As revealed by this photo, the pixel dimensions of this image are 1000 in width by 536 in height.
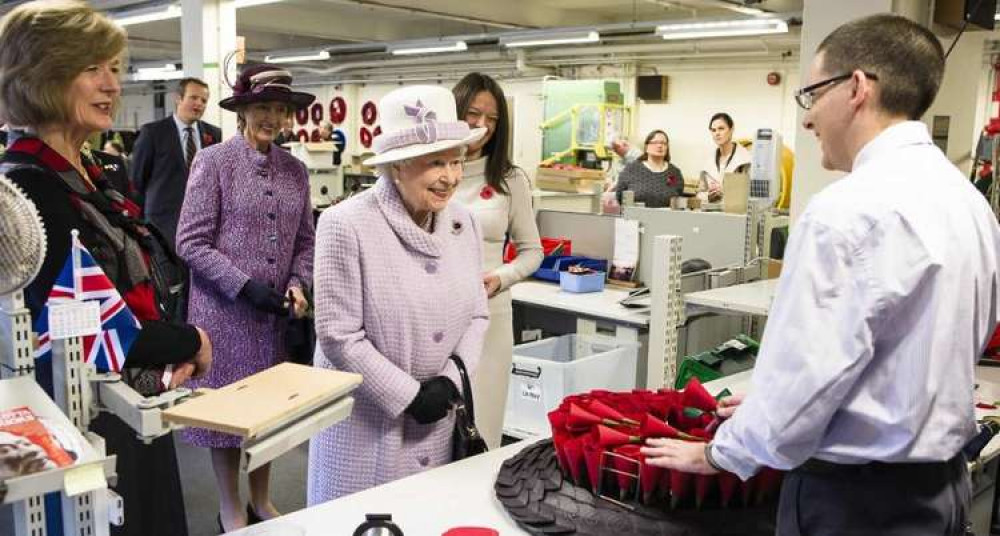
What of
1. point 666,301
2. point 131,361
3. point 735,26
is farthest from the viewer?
point 735,26

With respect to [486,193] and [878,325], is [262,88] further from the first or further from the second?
[878,325]

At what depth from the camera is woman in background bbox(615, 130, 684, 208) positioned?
565 centimetres

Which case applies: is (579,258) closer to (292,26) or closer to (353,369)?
(353,369)

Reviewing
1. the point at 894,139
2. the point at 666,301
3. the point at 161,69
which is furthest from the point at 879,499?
the point at 161,69

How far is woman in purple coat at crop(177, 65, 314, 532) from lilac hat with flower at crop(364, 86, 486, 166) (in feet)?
2.91

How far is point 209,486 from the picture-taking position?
368cm

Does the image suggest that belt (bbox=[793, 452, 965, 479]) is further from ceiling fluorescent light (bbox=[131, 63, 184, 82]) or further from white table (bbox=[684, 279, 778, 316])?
ceiling fluorescent light (bbox=[131, 63, 184, 82])

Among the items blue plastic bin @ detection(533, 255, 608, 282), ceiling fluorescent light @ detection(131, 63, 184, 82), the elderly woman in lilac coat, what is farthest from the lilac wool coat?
ceiling fluorescent light @ detection(131, 63, 184, 82)

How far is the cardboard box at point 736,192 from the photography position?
185 inches

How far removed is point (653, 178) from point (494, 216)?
3.20m

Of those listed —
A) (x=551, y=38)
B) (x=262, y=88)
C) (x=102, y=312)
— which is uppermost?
(x=551, y=38)

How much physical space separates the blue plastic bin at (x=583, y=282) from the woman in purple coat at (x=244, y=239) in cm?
175

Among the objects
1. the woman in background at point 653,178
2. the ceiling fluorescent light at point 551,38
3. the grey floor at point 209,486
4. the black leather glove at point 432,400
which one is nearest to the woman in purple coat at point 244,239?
the grey floor at point 209,486

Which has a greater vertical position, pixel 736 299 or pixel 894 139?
pixel 894 139
